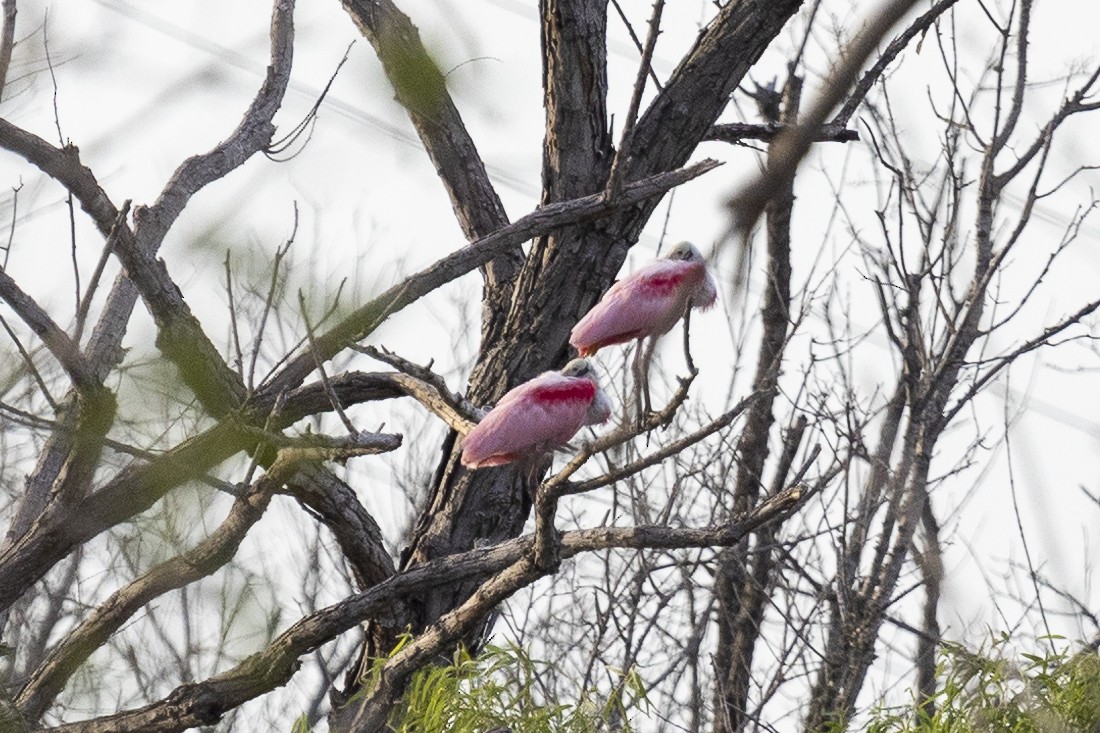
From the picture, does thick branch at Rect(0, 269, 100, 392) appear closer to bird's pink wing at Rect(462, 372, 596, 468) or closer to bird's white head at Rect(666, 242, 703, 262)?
bird's pink wing at Rect(462, 372, 596, 468)

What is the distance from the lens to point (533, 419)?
531 cm

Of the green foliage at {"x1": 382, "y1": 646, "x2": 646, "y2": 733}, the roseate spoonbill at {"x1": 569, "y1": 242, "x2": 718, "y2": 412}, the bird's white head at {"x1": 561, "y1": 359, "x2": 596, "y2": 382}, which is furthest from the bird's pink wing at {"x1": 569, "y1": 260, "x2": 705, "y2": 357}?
the green foliage at {"x1": 382, "y1": 646, "x2": 646, "y2": 733}

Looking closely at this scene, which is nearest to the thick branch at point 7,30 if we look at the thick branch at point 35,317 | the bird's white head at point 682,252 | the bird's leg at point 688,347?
the thick branch at point 35,317

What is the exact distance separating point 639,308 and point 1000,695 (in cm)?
178

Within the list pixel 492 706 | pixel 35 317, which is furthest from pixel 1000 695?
pixel 35 317

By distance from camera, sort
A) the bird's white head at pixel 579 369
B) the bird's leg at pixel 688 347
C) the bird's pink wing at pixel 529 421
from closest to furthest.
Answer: the bird's leg at pixel 688 347 < the bird's pink wing at pixel 529 421 < the bird's white head at pixel 579 369

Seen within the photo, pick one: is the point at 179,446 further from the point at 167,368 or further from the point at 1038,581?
the point at 1038,581

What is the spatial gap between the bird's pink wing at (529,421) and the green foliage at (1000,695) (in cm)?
151

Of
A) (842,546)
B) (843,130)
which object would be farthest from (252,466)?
(842,546)

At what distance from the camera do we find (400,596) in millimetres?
4957

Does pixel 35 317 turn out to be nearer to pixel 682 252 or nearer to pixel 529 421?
pixel 529 421

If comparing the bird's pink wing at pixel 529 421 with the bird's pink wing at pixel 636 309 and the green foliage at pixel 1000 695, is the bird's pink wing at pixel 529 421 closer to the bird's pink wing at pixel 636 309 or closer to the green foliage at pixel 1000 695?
the bird's pink wing at pixel 636 309

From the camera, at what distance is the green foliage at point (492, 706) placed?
4.18 meters

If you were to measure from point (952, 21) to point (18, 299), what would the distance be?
15.9 feet
